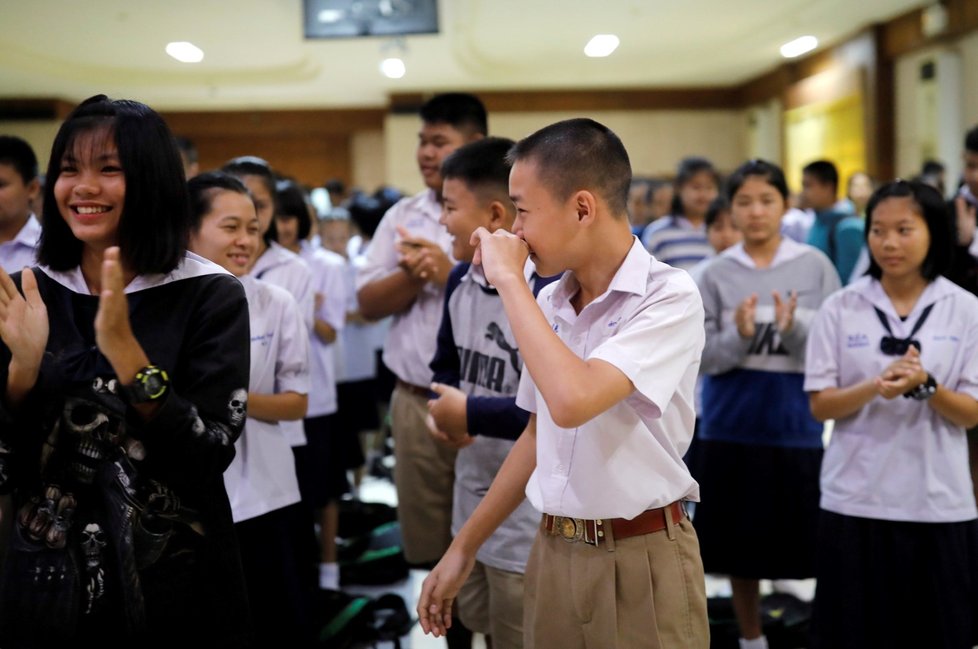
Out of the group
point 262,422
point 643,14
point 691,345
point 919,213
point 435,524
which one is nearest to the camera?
point 691,345

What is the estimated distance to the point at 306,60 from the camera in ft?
37.7

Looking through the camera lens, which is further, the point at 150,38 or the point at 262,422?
the point at 150,38

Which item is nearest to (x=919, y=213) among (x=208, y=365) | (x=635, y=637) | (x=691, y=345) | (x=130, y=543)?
(x=691, y=345)

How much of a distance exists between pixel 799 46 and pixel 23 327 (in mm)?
10821

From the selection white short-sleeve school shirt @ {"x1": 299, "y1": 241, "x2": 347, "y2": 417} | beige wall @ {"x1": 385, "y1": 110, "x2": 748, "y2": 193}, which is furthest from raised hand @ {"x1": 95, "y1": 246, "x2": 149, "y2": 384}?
beige wall @ {"x1": 385, "y1": 110, "x2": 748, "y2": 193}

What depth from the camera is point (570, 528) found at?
5.55 ft

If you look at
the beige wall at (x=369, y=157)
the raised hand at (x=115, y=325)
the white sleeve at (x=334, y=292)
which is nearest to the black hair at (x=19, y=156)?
the white sleeve at (x=334, y=292)

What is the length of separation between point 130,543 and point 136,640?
157 mm

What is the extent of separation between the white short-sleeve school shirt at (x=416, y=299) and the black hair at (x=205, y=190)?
0.65m

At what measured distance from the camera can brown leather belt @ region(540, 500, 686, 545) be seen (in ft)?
5.46

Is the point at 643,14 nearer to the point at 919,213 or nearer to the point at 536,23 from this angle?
the point at 536,23

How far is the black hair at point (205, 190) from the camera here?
2531 mm

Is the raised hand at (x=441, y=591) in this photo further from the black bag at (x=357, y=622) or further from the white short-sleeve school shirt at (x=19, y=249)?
the white short-sleeve school shirt at (x=19, y=249)

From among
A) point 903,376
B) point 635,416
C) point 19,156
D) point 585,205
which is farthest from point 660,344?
point 19,156
